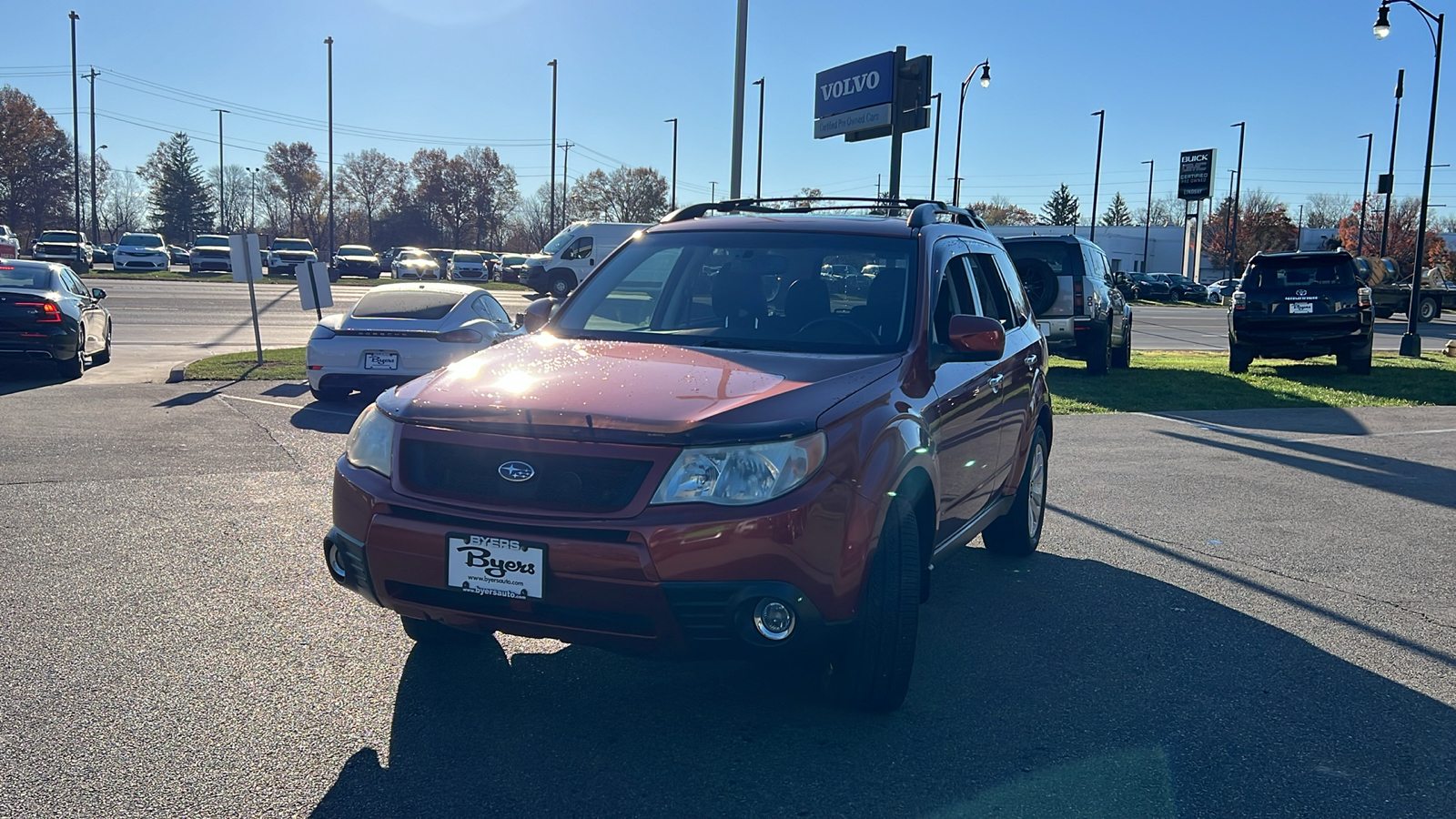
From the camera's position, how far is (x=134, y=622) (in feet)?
15.6

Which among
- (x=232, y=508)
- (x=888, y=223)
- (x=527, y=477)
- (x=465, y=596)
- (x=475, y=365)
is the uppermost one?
(x=888, y=223)

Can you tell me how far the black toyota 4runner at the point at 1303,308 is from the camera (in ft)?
56.3

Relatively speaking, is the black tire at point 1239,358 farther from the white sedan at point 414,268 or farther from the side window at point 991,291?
the white sedan at point 414,268

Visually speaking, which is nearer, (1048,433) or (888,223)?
(888,223)

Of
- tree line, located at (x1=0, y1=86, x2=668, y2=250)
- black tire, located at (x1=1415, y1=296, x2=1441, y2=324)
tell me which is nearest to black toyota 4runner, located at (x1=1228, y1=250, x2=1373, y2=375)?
black tire, located at (x1=1415, y1=296, x2=1441, y2=324)

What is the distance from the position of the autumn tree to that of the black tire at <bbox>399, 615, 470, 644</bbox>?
8435 cm

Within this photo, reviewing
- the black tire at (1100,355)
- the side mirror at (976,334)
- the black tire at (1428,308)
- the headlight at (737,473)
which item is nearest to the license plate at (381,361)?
the side mirror at (976,334)

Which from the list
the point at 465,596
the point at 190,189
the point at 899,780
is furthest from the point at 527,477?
the point at 190,189

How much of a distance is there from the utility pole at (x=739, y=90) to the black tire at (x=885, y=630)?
1423 cm

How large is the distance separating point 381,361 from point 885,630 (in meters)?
9.52

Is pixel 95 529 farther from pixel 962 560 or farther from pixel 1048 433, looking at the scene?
pixel 1048 433

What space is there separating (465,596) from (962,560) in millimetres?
3605

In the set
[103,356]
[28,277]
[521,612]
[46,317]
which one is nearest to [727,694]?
[521,612]

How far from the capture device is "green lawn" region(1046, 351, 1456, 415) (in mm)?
14648
